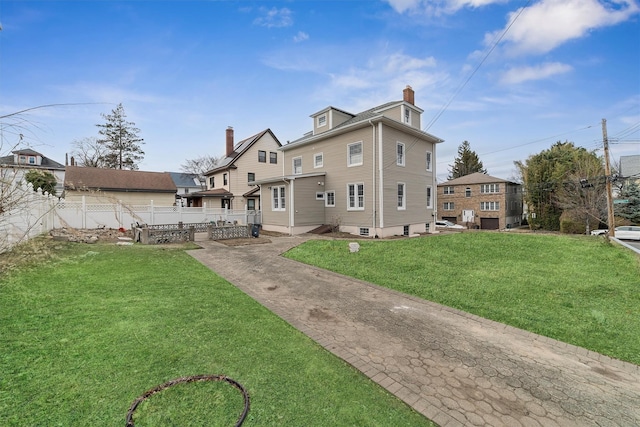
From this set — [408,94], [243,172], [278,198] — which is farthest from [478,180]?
[243,172]

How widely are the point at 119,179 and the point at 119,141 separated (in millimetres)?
15317

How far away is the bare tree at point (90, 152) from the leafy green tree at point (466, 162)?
61052mm

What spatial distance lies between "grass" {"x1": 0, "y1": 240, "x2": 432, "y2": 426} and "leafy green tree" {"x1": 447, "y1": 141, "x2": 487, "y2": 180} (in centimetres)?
5786

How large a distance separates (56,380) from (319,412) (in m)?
2.61

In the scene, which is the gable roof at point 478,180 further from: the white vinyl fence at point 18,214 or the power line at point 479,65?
the white vinyl fence at point 18,214

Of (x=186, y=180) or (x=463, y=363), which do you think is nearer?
(x=463, y=363)

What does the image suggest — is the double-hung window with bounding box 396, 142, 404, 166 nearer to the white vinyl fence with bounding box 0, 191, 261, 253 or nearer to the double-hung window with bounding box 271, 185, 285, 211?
the double-hung window with bounding box 271, 185, 285, 211

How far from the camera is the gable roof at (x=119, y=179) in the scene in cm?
2341

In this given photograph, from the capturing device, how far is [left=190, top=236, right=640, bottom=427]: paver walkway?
8.75 feet

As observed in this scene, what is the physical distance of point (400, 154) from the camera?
16.9 m

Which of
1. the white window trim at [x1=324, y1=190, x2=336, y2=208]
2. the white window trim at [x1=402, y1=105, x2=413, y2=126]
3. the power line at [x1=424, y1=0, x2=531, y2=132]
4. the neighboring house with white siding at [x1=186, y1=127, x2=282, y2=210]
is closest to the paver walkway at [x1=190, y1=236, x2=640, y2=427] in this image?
the power line at [x1=424, y1=0, x2=531, y2=132]

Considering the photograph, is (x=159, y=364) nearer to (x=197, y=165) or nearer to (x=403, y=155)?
(x=403, y=155)

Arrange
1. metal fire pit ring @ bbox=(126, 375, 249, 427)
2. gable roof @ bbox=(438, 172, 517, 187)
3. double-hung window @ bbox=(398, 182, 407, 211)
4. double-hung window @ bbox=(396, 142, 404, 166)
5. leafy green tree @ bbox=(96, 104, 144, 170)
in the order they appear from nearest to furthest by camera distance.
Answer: metal fire pit ring @ bbox=(126, 375, 249, 427) → double-hung window @ bbox=(396, 142, 404, 166) → double-hung window @ bbox=(398, 182, 407, 211) → leafy green tree @ bbox=(96, 104, 144, 170) → gable roof @ bbox=(438, 172, 517, 187)

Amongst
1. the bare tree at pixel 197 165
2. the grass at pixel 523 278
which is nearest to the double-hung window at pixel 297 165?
the grass at pixel 523 278
